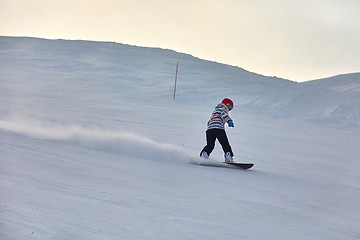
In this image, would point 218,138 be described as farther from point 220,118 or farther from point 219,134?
point 220,118

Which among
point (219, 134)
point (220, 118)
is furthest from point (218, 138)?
point (220, 118)

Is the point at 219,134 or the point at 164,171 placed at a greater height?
the point at 219,134

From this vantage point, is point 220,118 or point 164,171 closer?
point 164,171

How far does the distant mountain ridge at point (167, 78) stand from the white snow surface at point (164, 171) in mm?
458

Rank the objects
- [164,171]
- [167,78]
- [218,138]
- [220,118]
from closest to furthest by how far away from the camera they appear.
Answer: [164,171]
[218,138]
[220,118]
[167,78]

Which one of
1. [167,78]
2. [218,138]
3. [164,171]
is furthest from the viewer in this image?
[167,78]

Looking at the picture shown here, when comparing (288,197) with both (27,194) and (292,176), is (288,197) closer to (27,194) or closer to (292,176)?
(292,176)

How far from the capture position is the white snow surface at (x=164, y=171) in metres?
5.86

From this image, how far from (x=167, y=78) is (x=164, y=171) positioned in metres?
32.5

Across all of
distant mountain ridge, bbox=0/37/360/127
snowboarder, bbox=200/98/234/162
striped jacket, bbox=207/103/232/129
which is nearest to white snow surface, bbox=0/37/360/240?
snowboarder, bbox=200/98/234/162

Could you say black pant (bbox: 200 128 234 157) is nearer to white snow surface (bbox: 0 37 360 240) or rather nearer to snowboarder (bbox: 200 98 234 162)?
snowboarder (bbox: 200 98 234 162)

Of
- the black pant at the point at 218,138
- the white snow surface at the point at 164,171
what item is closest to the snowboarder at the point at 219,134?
the black pant at the point at 218,138

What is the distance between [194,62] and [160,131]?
31.5 m

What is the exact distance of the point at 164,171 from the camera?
9.96 meters
